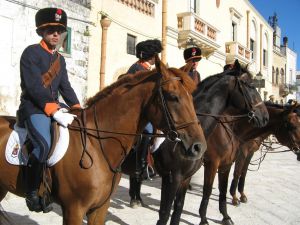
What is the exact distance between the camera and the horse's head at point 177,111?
111 inches

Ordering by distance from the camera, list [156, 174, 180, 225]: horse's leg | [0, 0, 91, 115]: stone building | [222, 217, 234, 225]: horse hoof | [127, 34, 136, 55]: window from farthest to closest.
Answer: [127, 34, 136, 55]: window → [0, 0, 91, 115]: stone building → [222, 217, 234, 225]: horse hoof → [156, 174, 180, 225]: horse's leg

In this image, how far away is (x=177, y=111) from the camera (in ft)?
9.47

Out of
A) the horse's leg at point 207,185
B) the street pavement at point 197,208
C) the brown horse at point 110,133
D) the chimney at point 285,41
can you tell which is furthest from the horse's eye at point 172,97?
the chimney at point 285,41

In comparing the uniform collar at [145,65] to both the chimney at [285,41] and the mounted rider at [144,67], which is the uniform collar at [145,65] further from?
the chimney at [285,41]

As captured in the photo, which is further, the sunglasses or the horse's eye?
the sunglasses

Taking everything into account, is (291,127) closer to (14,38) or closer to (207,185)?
(207,185)

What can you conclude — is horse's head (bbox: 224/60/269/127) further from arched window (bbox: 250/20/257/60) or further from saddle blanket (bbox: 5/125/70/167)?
arched window (bbox: 250/20/257/60)

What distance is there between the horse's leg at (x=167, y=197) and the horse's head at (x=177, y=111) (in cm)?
164

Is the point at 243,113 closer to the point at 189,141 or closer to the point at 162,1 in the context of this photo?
the point at 189,141

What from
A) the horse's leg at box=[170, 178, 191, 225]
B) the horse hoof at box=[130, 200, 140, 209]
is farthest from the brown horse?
the horse hoof at box=[130, 200, 140, 209]

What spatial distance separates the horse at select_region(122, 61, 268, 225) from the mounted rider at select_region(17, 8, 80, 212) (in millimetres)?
1668

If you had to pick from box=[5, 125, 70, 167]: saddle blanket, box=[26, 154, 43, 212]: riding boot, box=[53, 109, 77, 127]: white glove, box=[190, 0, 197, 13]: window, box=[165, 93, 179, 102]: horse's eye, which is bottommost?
box=[26, 154, 43, 212]: riding boot

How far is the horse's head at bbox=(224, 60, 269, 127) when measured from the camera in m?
5.20

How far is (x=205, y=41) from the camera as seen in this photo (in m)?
17.2
